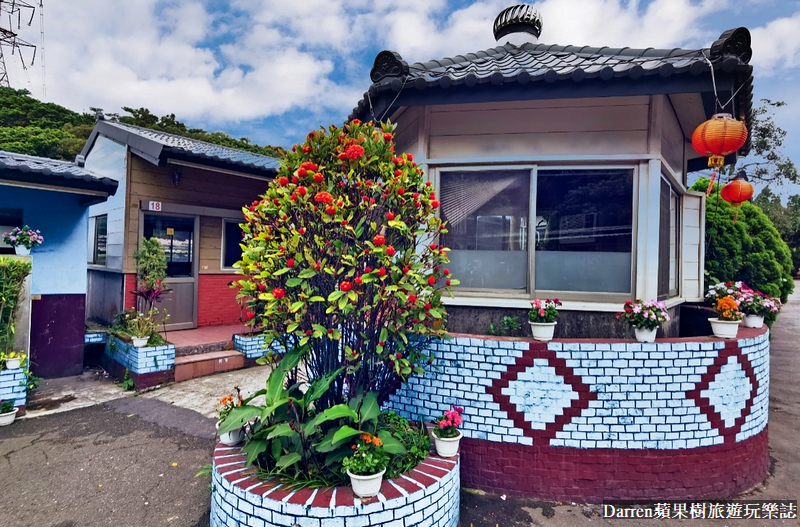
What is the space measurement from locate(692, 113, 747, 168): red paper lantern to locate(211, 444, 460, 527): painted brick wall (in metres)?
3.13

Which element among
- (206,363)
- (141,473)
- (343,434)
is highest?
(343,434)

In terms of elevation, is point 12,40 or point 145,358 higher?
point 12,40

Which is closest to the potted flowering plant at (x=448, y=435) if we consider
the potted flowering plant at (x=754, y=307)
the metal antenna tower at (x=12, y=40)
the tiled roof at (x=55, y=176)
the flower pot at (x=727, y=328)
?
the flower pot at (x=727, y=328)

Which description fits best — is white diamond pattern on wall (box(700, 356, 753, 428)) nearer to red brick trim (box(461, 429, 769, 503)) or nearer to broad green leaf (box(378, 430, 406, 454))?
red brick trim (box(461, 429, 769, 503))

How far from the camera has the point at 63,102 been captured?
23375mm

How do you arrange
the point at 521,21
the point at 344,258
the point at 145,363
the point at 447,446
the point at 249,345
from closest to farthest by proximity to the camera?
the point at 344,258 < the point at 447,446 < the point at 521,21 < the point at 145,363 < the point at 249,345

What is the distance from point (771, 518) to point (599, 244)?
225 centimetres

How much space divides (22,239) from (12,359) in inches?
63.3

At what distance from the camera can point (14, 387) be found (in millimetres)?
4539

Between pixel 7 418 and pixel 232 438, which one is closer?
pixel 232 438

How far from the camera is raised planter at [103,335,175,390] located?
18.0ft

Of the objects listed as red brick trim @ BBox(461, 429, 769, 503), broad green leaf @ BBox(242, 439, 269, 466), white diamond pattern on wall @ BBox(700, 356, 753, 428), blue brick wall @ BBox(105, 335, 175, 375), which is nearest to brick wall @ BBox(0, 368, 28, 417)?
blue brick wall @ BBox(105, 335, 175, 375)

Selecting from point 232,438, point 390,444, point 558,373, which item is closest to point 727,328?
point 558,373

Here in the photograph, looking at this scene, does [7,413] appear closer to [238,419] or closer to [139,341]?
[139,341]
